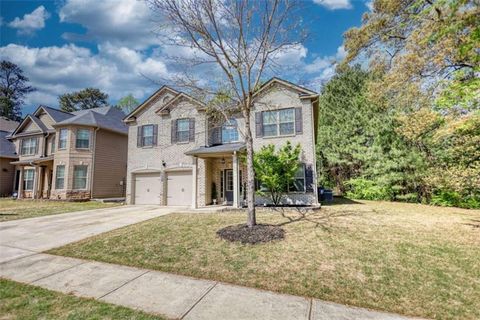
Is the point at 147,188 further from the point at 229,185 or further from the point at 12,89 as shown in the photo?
the point at 12,89

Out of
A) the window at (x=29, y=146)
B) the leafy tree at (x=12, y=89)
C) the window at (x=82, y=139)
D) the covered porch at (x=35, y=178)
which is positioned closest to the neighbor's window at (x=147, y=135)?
the window at (x=82, y=139)

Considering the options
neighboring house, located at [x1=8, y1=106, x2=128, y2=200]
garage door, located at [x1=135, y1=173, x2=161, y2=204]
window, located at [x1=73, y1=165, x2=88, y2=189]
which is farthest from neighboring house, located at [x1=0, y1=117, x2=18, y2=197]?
garage door, located at [x1=135, y1=173, x2=161, y2=204]

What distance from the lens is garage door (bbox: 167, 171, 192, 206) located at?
14.9 m

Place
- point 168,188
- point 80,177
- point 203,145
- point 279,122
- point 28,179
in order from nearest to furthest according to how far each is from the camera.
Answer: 1. point 279,122
2. point 203,145
3. point 168,188
4. point 80,177
5. point 28,179

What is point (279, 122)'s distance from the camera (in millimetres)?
13008

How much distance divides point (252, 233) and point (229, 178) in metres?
8.14

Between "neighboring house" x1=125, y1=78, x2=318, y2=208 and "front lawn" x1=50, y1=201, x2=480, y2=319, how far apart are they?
16.3 feet

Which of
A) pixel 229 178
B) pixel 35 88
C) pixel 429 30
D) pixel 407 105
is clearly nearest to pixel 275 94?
pixel 229 178

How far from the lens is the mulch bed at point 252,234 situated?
6254 millimetres

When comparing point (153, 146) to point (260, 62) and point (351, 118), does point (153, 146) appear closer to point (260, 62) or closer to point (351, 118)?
point (260, 62)

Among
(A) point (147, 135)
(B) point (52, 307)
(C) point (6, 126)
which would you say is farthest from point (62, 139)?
(B) point (52, 307)

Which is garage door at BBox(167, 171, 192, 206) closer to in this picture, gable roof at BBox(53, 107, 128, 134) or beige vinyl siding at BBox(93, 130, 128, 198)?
beige vinyl siding at BBox(93, 130, 128, 198)

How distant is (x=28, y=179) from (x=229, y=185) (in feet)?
64.2

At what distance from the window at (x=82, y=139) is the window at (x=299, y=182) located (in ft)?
52.8
